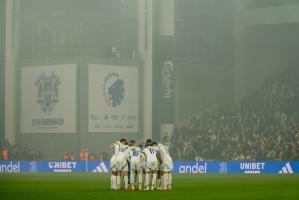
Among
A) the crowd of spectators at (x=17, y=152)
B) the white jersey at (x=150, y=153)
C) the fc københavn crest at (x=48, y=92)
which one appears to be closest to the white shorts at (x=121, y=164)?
the white jersey at (x=150, y=153)

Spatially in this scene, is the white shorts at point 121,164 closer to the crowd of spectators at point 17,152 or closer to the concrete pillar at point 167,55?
the concrete pillar at point 167,55

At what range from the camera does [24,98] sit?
47.7 meters

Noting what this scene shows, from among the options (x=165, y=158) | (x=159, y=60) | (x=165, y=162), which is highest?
(x=159, y=60)

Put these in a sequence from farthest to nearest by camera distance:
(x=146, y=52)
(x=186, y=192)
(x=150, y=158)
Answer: (x=146, y=52) → (x=150, y=158) → (x=186, y=192)

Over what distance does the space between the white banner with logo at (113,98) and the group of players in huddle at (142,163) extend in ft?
62.3

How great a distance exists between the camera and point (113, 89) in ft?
156

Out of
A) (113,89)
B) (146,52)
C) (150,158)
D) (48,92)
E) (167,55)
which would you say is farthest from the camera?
(113,89)

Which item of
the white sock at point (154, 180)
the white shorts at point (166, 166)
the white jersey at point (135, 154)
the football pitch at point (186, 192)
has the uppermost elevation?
the white jersey at point (135, 154)

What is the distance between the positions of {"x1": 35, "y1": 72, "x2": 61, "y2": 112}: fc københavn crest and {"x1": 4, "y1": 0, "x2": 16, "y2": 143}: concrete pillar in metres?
1.38

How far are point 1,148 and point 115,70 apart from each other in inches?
272

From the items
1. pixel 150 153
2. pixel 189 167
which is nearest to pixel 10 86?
pixel 189 167

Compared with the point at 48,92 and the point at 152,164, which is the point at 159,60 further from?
the point at 152,164

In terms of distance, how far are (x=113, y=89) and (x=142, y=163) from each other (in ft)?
65.5

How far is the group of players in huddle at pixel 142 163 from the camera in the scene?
27125 mm
